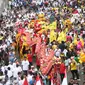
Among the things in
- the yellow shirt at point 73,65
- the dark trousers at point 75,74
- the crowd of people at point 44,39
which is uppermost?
the crowd of people at point 44,39

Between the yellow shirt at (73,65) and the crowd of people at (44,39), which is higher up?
the crowd of people at (44,39)

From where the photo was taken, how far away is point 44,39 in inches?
928

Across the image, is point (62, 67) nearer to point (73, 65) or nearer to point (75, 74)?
point (73, 65)

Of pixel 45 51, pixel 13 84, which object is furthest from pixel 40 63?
pixel 13 84

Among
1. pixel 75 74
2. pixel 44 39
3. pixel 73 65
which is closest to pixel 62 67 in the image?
pixel 73 65

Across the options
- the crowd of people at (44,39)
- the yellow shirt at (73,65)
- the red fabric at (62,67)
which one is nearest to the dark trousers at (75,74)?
the crowd of people at (44,39)

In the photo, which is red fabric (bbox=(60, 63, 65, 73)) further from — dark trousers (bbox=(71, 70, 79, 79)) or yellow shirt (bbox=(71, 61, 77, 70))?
dark trousers (bbox=(71, 70, 79, 79))

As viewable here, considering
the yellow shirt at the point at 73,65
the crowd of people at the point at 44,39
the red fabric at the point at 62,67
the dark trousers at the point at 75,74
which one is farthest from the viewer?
the dark trousers at the point at 75,74

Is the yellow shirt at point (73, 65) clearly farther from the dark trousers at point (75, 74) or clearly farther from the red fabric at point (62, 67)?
the red fabric at point (62, 67)

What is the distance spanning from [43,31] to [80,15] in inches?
251

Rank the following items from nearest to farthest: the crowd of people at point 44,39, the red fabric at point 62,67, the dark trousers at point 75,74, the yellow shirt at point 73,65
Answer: the red fabric at point 62,67
the crowd of people at point 44,39
the yellow shirt at point 73,65
the dark trousers at point 75,74

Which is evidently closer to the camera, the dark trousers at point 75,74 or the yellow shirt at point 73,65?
the yellow shirt at point 73,65

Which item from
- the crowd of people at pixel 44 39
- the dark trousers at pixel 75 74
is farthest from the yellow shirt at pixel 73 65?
the dark trousers at pixel 75 74

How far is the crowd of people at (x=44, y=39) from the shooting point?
18.4 metres
